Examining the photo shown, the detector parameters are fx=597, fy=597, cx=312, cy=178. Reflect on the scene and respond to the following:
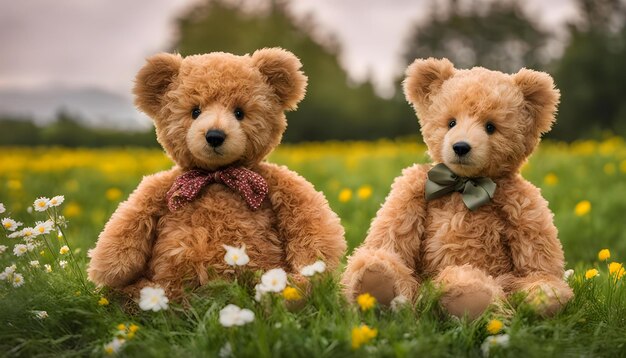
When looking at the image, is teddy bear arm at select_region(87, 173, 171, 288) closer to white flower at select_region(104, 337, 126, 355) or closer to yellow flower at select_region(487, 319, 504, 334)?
white flower at select_region(104, 337, 126, 355)

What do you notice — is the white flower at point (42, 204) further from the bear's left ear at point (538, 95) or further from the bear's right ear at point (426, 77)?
the bear's left ear at point (538, 95)

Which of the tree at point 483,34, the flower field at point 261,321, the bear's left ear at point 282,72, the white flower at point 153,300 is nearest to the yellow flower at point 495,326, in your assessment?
the flower field at point 261,321

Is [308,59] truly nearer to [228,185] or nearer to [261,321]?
[228,185]

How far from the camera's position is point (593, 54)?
15203 millimetres

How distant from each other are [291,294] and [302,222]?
1.53 ft

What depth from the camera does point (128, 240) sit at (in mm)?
2422

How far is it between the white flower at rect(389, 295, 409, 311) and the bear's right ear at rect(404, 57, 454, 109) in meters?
0.89

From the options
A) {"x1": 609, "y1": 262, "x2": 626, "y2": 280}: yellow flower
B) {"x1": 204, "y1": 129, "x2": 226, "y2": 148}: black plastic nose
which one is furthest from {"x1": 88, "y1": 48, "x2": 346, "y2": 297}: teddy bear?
{"x1": 609, "y1": 262, "x2": 626, "y2": 280}: yellow flower

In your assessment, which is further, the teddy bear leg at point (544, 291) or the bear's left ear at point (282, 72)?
the bear's left ear at point (282, 72)

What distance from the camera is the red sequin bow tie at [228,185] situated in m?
2.46

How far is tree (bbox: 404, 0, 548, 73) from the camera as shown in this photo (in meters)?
26.2

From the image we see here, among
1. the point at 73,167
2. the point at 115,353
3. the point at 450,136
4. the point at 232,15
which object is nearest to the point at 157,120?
the point at 115,353

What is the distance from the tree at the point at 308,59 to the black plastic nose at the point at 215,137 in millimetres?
10150

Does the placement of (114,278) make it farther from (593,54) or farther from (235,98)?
(593,54)
